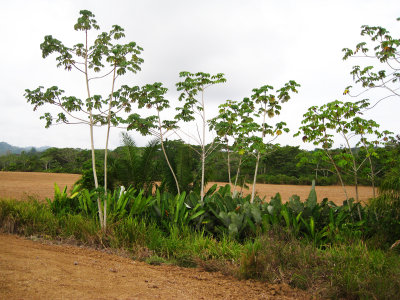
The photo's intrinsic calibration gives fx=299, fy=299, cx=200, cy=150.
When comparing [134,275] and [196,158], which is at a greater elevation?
[196,158]

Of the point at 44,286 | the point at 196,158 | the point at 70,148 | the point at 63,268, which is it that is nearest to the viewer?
the point at 44,286

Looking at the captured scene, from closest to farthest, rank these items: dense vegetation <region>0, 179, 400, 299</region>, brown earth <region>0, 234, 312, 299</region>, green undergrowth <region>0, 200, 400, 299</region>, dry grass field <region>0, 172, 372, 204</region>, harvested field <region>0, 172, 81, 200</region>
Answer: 1. brown earth <region>0, 234, 312, 299</region>
2. green undergrowth <region>0, 200, 400, 299</region>
3. dense vegetation <region>0, 179, 400, 299</region>
4. harvested field <region>0, 172, 81, 200</region>
5. dry grass field <region>0, 172, 372, 204</region>

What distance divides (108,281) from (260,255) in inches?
69.2

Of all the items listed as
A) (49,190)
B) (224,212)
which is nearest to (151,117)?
(224,212)

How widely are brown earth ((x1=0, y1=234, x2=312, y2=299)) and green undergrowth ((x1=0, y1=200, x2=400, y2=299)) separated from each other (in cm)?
20

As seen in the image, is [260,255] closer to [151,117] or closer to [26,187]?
[151,117]

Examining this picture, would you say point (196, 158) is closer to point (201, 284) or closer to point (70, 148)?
point (201, 284)

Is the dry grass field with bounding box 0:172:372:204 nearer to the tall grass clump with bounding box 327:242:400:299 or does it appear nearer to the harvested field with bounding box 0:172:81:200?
the harvested field with bounding box 0:172:81:200

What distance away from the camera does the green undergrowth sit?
10.3ft

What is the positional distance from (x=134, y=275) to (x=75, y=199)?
13.2 feet

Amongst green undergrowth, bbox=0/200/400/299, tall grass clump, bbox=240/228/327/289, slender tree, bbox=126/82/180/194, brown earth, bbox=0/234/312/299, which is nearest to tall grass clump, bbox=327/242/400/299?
green undergrowth, bbox=0/200/400/299

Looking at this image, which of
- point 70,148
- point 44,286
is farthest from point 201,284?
point 70,148

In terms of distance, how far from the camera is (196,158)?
8.98 metres

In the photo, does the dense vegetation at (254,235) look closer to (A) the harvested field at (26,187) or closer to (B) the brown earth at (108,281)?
(B) the brown earth at (108,281)
